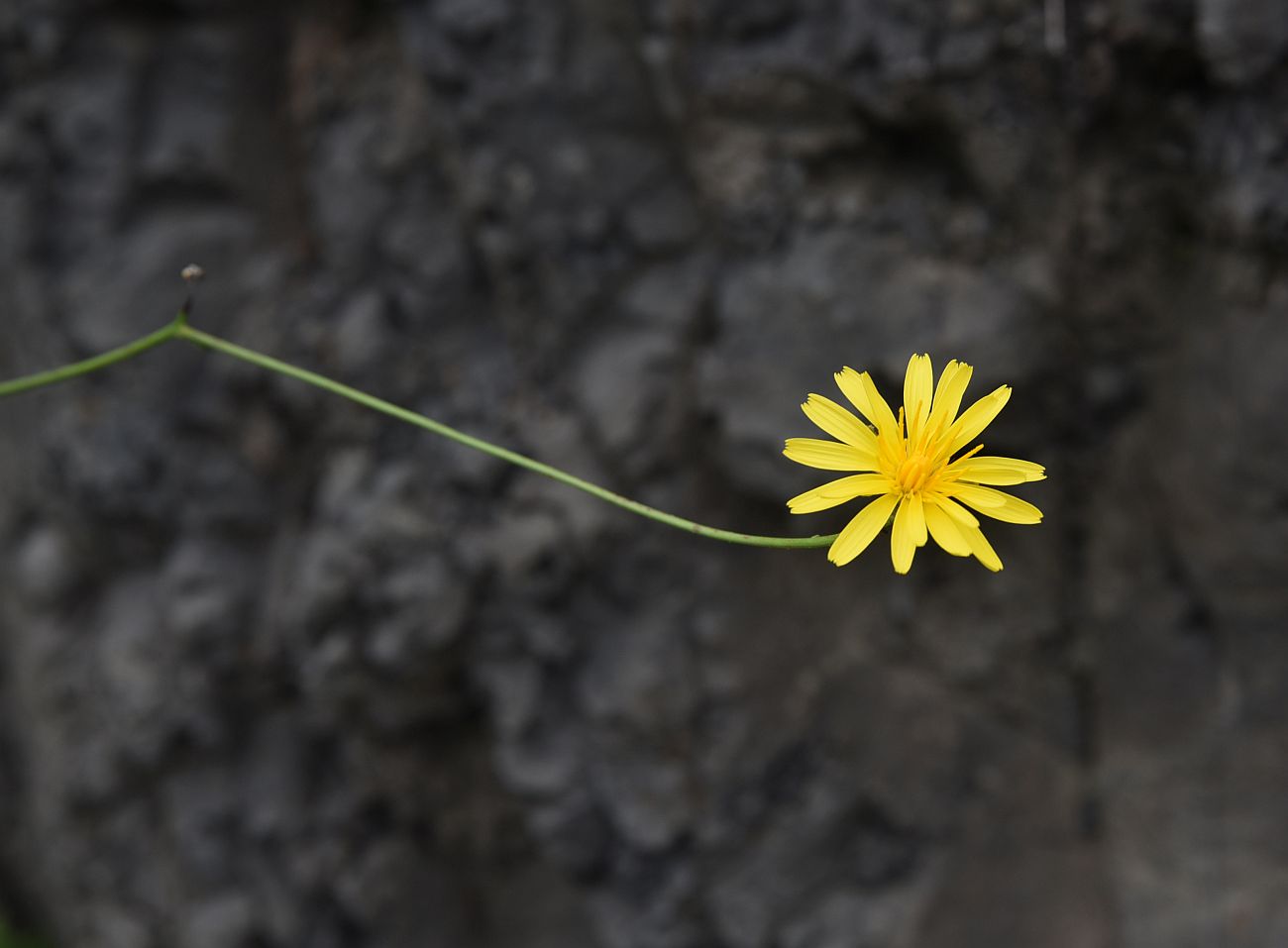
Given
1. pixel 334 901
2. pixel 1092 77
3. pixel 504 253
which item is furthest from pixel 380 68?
pixel 334 901

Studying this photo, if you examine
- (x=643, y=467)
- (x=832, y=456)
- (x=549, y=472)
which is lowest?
(x=549, y=472)

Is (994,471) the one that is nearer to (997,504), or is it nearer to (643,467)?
(997,504)

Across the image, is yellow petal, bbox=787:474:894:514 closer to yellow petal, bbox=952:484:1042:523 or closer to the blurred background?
yellow petal, bbox=952:484:1042:523

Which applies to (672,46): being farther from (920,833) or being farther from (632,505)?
(920,833)

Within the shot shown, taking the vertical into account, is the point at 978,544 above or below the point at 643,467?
below

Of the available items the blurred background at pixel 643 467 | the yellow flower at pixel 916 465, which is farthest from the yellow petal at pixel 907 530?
the blurred background at pixel 643 467

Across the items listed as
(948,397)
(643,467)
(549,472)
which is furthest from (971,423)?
(643,467)

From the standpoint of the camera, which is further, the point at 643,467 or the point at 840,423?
the point at 643,467
